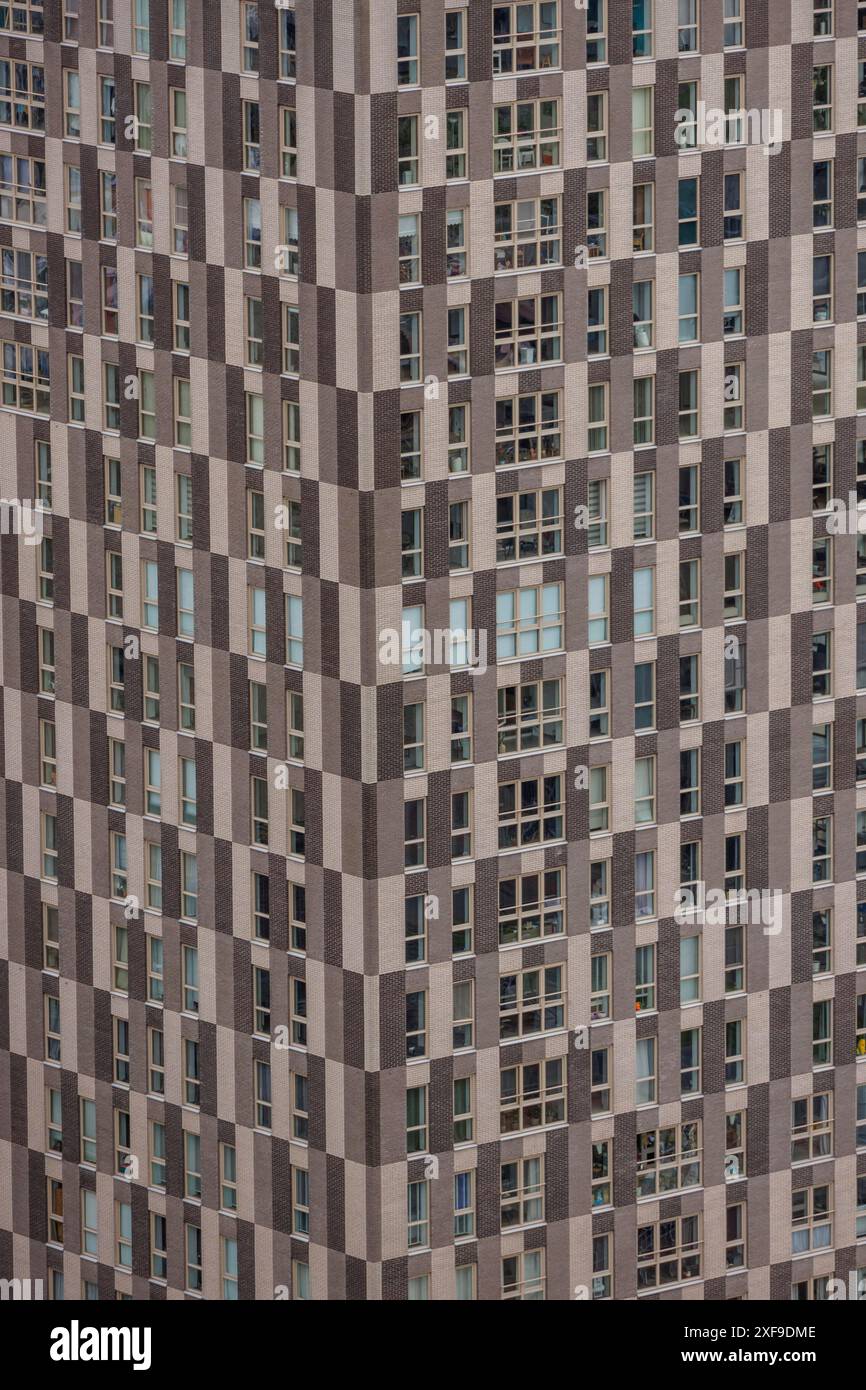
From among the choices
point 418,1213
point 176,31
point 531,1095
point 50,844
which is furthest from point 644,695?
point 176,31

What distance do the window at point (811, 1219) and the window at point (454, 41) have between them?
147ft

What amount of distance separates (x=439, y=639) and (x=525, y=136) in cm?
1753

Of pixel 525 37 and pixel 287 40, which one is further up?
pixel 525 37

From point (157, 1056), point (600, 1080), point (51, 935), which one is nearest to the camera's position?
point (600, 1080)

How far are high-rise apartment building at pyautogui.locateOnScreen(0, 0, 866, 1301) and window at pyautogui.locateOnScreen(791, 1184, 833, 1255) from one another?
0.15 m

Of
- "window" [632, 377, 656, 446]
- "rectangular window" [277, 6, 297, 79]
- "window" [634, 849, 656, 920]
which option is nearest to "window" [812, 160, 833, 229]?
"window" [632, 377, 656, 446]

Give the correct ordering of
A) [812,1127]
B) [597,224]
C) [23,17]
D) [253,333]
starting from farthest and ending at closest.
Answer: [812,1127], [23,17], [597,224], [253,333]

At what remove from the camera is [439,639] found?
161m

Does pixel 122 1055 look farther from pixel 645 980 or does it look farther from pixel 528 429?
pixel 528 429

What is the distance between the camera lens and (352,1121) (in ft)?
539

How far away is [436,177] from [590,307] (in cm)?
836

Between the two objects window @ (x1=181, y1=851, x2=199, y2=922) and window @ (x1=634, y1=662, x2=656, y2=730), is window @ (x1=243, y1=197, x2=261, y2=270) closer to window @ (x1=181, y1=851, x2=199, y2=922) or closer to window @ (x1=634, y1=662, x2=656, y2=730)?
window @ (x1=634, y1=662, x2=656, y2=730)

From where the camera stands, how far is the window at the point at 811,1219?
174125 mm
